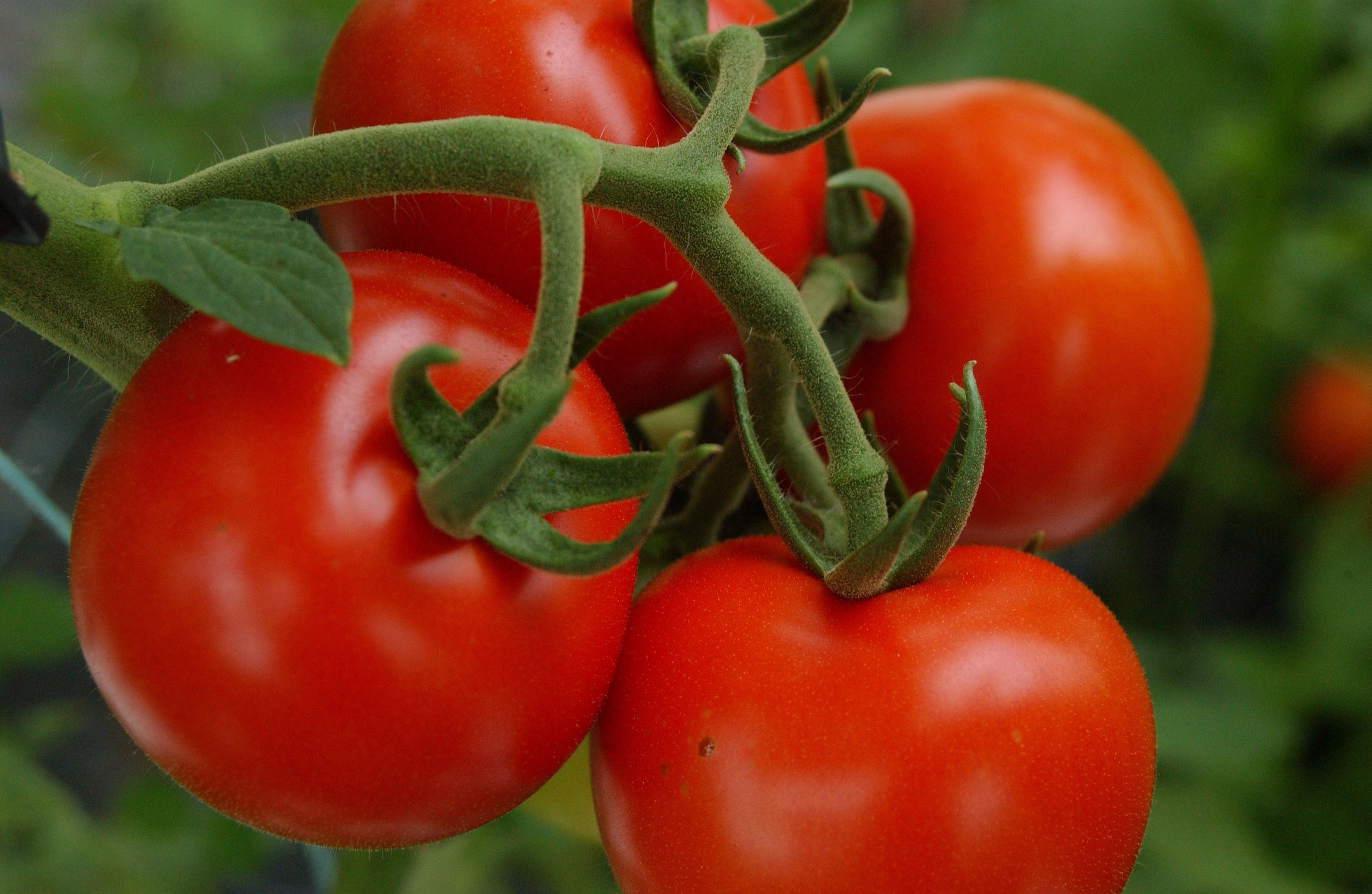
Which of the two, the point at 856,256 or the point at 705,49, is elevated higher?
the point at 705,49

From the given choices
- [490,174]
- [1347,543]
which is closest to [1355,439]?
[1347,543]

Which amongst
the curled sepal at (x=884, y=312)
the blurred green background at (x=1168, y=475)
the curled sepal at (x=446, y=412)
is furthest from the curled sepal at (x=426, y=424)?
the blurred green background at (x=1168, y=475)

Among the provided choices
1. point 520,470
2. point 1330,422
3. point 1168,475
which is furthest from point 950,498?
point 1330,422

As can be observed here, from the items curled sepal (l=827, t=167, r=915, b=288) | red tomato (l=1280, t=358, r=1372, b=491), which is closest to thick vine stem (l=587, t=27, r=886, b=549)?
curled sepal (l=827, t=167, r=915, b=288)

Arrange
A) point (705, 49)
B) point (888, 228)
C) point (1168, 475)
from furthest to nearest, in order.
A: point (1168, 475)
point (888, 228)
point (705, 49)

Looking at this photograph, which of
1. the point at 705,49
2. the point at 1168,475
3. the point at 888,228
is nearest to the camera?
the point at 705,49

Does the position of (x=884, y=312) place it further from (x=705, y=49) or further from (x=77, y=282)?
(x=77, y=282)

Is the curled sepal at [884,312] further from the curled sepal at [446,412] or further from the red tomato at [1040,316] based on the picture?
the curled sepal at [446,412]
